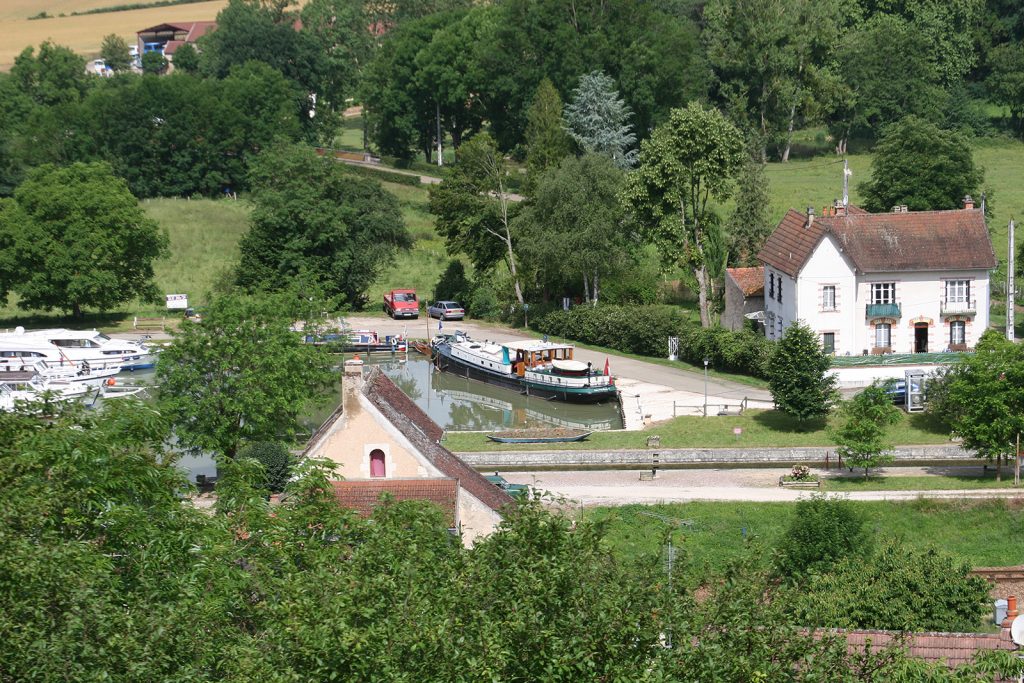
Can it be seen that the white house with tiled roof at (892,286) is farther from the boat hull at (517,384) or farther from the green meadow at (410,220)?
the green meadow at (410,220)

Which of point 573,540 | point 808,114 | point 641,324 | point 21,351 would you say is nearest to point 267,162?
point 21,351

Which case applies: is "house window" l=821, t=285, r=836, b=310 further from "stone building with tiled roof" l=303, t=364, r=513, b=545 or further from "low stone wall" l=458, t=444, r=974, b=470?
"stone building with tiled roof" l=303, t=364, r=513, b=545

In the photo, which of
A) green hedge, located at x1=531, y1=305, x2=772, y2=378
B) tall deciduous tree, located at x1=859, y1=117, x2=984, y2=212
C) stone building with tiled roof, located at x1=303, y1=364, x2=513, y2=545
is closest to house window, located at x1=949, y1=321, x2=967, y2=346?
green hedge, located at x1=531, y1=305, x2=772, y2=378

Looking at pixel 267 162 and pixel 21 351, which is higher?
pixel 267 162

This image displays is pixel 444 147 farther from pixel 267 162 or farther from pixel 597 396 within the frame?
pixel 597 396

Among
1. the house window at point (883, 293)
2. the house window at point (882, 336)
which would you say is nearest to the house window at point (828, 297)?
the house window at point (883, 293)
